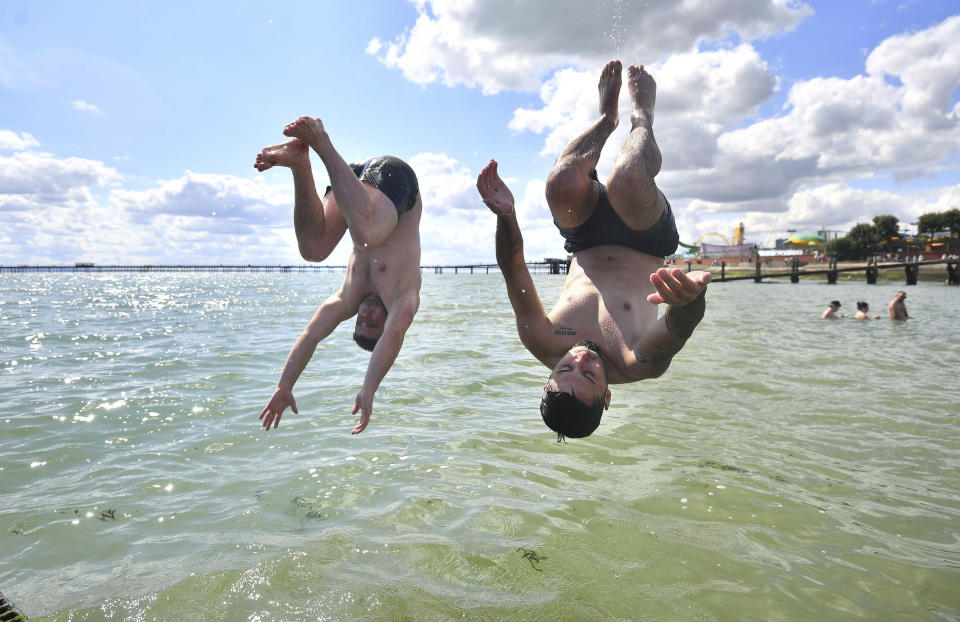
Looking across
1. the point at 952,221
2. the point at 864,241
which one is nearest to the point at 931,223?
the point at 952,221

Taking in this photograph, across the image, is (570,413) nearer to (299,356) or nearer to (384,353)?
(384,353)

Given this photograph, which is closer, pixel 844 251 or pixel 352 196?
pixel 352 196

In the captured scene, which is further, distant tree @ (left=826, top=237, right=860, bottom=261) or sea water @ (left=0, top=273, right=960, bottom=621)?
distant tree @ (left=826, top=237, right=860, bottom=261)

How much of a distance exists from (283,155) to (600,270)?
9.01ft

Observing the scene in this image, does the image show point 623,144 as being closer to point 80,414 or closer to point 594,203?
point 594,203

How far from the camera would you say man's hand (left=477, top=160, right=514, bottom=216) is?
371cm

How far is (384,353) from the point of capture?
441cm

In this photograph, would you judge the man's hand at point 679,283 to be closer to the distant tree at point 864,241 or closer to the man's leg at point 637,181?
the man's leg at point 637,181

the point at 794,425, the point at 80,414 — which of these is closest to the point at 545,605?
the point at 794,425

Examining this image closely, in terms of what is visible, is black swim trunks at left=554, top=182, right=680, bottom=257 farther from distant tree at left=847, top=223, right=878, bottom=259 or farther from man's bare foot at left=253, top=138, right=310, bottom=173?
distant tree at left=847, top=223, right=878, bottom=259

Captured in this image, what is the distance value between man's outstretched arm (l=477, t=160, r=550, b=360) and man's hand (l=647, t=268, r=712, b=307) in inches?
40.6

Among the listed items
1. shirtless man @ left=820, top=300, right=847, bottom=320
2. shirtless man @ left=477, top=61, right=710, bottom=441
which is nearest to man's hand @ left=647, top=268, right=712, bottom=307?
shirtless man @ left=477, top=61, right=710, bottom=441

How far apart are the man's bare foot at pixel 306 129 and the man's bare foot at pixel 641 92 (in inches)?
106

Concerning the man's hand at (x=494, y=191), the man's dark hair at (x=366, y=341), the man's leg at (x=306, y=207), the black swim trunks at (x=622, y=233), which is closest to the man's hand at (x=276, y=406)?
the man's dark hair at (x=366, y=341)
